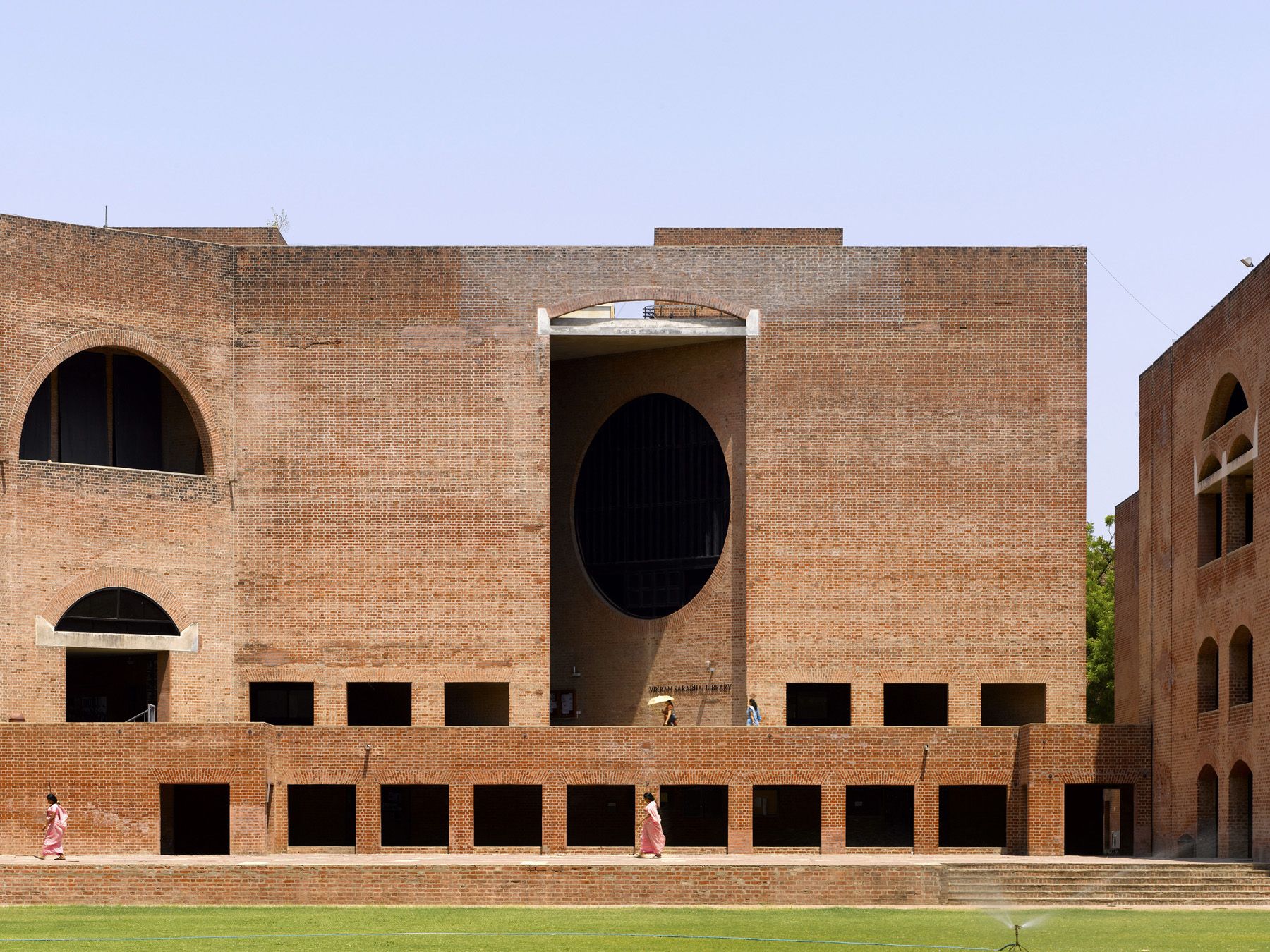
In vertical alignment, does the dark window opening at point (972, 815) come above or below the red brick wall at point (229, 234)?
below

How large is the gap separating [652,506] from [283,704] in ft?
27.6

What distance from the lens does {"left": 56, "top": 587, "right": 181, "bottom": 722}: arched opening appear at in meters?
37.6

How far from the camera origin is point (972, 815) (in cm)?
3988

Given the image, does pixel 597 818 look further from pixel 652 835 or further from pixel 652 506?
pixel 652 835

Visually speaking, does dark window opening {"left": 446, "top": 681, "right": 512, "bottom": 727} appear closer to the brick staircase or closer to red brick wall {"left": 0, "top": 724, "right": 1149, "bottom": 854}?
red brick wall {"left": 0, "top": 724, "right": 1149, "bottom": 854}

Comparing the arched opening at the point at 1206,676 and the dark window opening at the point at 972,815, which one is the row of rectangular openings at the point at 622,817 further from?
the arched opening at the point at 1206,676

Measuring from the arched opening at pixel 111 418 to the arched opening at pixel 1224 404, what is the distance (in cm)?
1863

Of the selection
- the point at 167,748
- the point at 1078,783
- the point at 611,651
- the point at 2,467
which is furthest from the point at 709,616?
the point at 2,467

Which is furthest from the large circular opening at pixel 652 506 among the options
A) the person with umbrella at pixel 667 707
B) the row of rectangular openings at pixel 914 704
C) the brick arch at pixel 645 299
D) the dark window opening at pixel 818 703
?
the row of rectangular openings at pixel 914 704

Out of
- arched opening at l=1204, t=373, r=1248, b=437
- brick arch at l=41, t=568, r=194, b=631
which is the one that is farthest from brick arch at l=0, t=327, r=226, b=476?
arched opening at l=1204, t=373, r=1248, b=437

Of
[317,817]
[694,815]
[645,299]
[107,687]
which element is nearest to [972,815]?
[694,815]

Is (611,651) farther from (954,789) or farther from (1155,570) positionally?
(1155,570)

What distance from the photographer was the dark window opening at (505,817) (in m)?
40.0

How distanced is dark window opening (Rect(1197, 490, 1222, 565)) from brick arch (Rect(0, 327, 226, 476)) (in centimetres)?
1806
